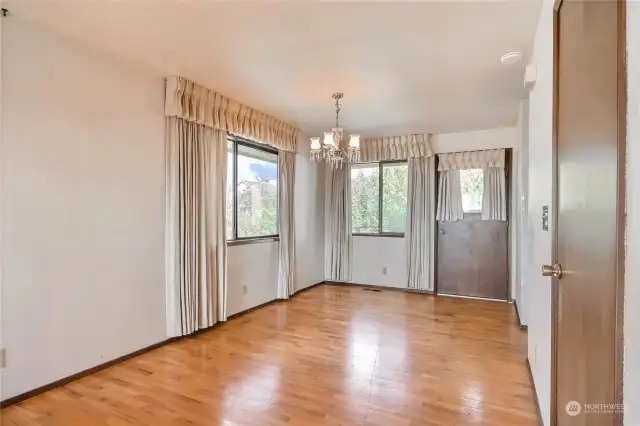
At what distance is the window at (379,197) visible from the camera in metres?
5.71

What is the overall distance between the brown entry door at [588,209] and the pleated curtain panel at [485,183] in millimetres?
3706

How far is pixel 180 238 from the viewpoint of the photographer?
3.32m

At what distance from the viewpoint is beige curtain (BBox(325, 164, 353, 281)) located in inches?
236

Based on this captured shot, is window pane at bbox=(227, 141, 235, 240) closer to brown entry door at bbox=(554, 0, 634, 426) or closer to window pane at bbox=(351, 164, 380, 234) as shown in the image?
window pane at bbox=(351, 164, 380, 234)

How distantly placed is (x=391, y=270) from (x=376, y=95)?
10.2ft

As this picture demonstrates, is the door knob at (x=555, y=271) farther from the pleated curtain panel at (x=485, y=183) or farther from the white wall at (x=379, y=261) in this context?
the white wall at (x=379, y=261)

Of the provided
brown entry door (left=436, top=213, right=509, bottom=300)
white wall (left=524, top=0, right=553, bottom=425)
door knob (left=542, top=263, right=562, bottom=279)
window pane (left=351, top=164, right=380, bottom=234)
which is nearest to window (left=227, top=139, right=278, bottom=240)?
window pane (left=351, top=164, right=380, bottom=234)

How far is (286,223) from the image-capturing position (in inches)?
193

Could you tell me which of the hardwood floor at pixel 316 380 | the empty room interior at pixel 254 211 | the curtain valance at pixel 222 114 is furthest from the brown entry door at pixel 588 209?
the curtain valance at pixel 222 114

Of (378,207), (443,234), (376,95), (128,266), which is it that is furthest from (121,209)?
(443,234)

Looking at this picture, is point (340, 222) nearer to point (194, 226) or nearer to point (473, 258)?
point (473, 258)

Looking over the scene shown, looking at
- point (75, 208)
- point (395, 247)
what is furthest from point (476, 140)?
point (75, 208)

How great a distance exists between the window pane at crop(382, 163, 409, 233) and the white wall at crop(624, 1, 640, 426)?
4872mm

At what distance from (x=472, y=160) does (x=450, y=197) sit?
2.05 ft
